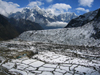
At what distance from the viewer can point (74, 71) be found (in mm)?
7453

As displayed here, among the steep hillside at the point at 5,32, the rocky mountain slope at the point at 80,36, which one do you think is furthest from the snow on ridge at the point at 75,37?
the steep hillside at the point at 5,32

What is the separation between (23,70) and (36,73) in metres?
1.39

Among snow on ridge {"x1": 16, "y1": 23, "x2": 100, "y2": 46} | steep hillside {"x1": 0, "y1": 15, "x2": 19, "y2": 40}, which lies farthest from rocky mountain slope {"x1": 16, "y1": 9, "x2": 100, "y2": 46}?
steep hillside {"x1": 0, "y1": 15, "x2": 19, "y2": 40}

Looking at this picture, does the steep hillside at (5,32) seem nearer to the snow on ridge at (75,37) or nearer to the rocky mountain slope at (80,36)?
the snow on ridge at (75,37)

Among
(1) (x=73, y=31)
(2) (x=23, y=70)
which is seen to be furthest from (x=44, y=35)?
(2) (x=23, y=70)

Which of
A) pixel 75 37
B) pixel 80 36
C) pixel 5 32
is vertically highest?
pixel 5 32

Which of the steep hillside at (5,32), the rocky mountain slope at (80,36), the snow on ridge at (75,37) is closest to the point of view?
the rocky mountain slope at (80,36)

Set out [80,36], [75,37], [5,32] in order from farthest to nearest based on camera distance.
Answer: [5,32]
[75,37]
[80,36]

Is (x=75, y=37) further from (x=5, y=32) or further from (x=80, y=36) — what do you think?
(x=5, y=32)

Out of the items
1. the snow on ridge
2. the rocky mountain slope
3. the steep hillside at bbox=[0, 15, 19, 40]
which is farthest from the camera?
the steep hillside at bbox=[0, 15, 19, 40]

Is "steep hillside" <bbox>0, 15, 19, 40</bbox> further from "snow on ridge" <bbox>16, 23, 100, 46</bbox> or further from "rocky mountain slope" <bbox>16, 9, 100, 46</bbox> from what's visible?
"rocky mountain slope" <bbox>16, 9, 100, 46</bbox>

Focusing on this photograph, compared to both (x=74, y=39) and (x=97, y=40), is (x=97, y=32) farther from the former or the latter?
(x=74, y=39)

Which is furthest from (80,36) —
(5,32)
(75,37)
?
(5,32)

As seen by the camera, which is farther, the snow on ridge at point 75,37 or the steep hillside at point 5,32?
the steep hillside at point 5,32
